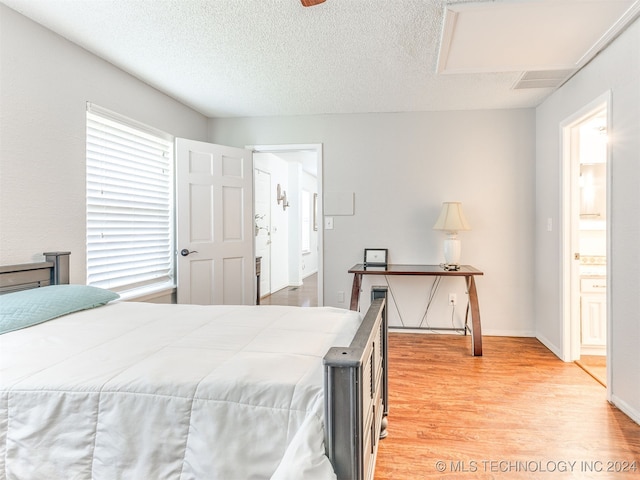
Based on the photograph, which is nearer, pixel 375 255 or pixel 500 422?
pixel 500 422

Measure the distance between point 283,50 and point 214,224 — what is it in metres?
1.83

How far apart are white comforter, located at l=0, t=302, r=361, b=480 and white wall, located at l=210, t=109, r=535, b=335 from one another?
9.54ft

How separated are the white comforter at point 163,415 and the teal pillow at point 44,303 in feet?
1.38

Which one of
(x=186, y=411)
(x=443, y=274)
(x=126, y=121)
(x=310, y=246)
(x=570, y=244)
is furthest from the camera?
(x=310, y=246)

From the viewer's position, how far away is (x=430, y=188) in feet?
13.3

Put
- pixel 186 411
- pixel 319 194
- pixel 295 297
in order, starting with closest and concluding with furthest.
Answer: pixel 186 411, pixel 319 194, pixel 295 297

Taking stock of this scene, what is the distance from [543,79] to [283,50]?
2094mm

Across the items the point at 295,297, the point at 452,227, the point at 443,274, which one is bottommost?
the point at 295,297

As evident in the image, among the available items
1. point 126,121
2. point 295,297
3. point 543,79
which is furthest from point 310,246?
point 543,79

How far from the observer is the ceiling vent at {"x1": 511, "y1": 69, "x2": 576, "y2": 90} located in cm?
295

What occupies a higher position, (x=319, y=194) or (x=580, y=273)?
(x=319, y=194)

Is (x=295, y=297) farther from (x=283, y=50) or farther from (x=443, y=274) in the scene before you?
(x=283, y=50)

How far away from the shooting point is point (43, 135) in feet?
7.58

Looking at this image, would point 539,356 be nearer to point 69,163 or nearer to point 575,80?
point 575,80
